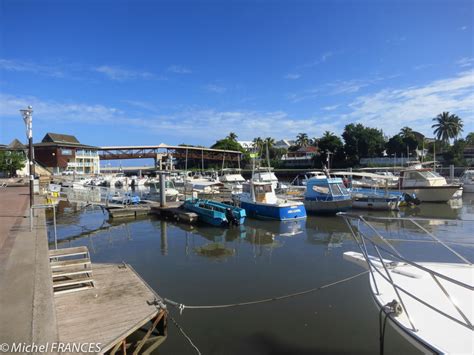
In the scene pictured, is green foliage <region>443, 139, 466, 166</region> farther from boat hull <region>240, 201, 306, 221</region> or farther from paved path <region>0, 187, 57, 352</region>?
paved path <region>0, 187, 57, 352</region>

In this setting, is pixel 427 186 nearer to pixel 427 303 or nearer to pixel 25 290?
pixel 427 303

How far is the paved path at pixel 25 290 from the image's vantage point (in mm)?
5160

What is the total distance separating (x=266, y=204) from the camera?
81.4 feet

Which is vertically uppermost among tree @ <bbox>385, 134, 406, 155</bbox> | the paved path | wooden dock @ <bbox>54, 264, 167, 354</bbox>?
tree @ <bbox>385, 134, 406, 155</bbox>

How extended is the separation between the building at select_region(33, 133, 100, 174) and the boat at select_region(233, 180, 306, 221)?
70209 mm

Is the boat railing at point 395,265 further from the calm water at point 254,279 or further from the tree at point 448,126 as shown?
the tree at point 448,126

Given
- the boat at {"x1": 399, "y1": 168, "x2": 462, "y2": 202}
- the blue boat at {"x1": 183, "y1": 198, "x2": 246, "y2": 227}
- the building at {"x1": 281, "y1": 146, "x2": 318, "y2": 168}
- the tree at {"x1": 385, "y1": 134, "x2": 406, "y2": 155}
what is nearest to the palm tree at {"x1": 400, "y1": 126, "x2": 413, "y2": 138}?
the tree at {"x1": 385, "y1": 134, "x2": 406, "y2": 155}

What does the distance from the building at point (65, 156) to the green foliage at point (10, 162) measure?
69.5ft

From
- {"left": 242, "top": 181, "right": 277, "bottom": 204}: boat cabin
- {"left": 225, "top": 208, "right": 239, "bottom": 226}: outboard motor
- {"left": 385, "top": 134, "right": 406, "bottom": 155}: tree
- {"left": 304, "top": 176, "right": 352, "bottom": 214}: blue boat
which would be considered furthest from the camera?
{"left": 385, "top": 134, "right": 406, "bottom": 155}: tree

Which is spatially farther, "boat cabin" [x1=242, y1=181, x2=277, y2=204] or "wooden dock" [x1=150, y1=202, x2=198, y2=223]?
"boat cabin" [x1=242, y1=181, x2=277, y2=204]

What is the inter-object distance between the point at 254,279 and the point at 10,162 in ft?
212

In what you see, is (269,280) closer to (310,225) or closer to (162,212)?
(310,225)

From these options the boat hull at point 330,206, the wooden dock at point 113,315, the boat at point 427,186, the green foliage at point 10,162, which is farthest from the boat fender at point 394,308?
the green foliage at point 10,162

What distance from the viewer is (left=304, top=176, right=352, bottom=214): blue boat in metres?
26.6
